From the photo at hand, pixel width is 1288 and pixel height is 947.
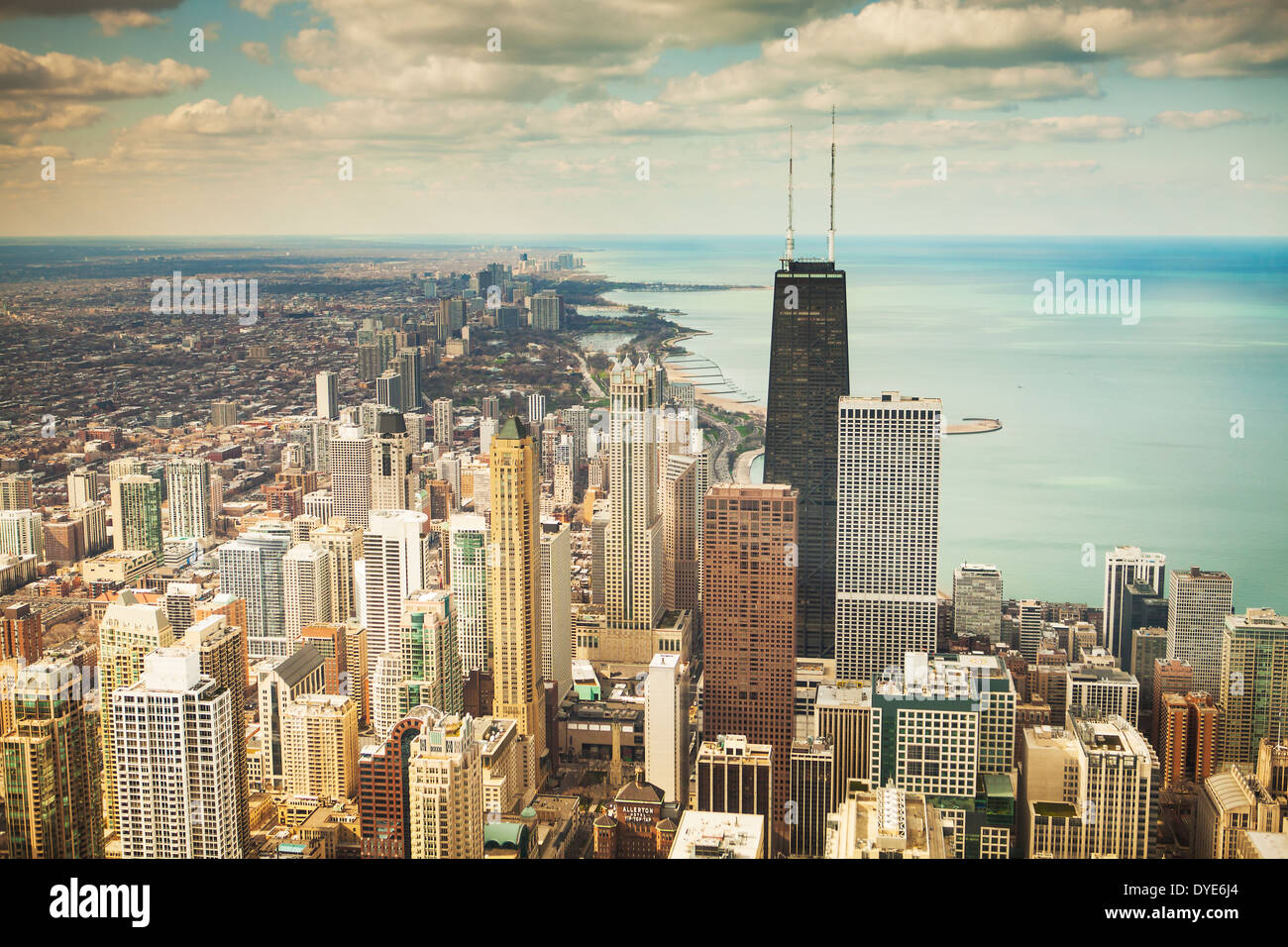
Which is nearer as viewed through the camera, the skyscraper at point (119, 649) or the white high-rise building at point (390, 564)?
the skyscraper at point (119, 649)

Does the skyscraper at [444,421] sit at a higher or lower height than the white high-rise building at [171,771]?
higher

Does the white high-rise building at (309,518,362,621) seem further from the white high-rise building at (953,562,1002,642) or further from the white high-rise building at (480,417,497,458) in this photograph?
the white high-rise building at (953,562,1002,642)

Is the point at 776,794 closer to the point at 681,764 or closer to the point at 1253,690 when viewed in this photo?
the point at 681,764

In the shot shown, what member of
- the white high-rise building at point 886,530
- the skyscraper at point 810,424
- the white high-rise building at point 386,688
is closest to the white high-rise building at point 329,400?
the white high-rise building at point 386,688

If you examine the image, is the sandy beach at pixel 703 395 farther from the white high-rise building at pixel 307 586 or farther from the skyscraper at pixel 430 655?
the white high-rise building at pixel 307 586
